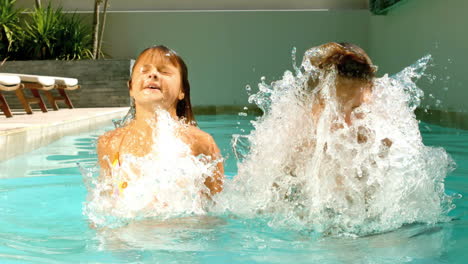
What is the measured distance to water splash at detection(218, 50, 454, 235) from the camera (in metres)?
2.67

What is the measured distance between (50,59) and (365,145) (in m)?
11.1

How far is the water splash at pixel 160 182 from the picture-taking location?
2.89 meters

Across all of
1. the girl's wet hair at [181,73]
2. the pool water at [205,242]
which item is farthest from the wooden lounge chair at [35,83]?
the girl's wet hair at [181,73]

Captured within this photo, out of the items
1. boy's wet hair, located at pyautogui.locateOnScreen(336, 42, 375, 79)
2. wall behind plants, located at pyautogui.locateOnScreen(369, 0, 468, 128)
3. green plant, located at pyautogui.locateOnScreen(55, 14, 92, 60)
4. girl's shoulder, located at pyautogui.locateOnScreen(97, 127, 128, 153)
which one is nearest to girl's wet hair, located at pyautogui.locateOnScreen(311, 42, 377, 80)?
boy's wet hair, located at pyautogui.locateOnScreen(336, 42, 375, 79)

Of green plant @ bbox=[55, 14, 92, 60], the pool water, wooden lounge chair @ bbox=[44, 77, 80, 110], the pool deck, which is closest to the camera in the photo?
the pool water

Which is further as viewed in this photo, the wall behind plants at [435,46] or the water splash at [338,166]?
the wall behind plants at [435,46]

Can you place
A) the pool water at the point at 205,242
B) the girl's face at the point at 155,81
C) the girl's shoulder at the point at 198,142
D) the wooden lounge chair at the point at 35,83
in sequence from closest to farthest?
the pool water at the point at 205,242 → the girl's face at the point at 155,81 → the girl's shoulder at the point at 198,142 → the wooden lounge chair at the point at 35,83

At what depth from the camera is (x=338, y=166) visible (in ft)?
9.00

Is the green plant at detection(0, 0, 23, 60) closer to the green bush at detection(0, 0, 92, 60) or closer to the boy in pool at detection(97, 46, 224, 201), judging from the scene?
the green bush at detection(0, 0, 92, 60)

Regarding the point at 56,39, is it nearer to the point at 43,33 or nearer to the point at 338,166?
the point at 43,33

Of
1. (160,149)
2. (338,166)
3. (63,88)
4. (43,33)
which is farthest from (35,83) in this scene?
(338,166)

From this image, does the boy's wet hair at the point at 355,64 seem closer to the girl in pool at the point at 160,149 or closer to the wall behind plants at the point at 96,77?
the girl in pool at the point at 160,149

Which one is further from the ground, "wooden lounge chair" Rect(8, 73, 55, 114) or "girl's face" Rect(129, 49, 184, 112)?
"girl's face" Rect(129, 49, 184, 112)

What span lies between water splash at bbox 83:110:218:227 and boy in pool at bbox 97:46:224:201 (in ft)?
0.08
